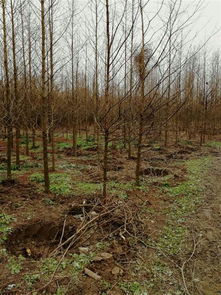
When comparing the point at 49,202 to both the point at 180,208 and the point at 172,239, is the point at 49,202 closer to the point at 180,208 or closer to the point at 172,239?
the point at 172,239

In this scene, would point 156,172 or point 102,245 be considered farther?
point 156,172

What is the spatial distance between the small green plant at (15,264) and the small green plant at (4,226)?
1.87 ft

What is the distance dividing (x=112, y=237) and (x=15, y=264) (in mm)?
1617

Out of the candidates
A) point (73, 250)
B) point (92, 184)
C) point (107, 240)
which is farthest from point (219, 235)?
point (92, 184)

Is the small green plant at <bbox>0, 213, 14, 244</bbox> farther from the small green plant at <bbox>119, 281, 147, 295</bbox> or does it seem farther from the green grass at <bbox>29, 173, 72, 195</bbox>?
the small green plant at <bbox>119, 281, 147, 295</bbox>

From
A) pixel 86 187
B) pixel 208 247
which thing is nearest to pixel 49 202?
pixel 86 187

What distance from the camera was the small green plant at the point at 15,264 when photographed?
3.16m

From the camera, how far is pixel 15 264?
10.8 ft

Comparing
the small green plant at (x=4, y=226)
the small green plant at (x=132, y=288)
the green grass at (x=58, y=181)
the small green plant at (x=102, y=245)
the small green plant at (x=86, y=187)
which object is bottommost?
the small green plant at (x=132, y=288)

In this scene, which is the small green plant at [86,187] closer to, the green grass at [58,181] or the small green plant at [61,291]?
the green grass at [58,181]

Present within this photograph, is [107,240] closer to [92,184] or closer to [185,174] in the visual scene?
→ [92,184]

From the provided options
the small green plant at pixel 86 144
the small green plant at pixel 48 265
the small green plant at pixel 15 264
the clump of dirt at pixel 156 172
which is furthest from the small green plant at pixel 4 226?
the small green plant at pixel 86 144

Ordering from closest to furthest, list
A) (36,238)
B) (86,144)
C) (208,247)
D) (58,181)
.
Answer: (208,247) < (36,238) < (58,181) < (86,144)

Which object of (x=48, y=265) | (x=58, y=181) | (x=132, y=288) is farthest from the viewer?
(x=58, y=181)
